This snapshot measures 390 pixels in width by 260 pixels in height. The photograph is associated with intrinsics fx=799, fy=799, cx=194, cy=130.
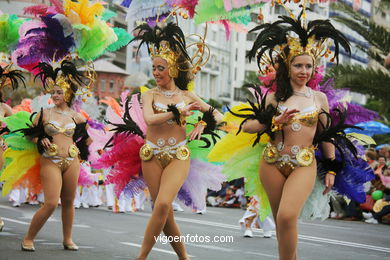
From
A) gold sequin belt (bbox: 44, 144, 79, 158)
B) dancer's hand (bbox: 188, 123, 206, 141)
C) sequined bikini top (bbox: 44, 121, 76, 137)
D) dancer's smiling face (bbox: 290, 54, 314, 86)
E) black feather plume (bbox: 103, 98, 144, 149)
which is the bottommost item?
gold sequin belt (bbox: 44, 144, 79, 158)

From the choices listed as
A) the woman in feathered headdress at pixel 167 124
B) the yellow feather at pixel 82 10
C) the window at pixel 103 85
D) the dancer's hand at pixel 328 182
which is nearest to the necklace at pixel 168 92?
the woman in feathered headdress at pixel 167 124

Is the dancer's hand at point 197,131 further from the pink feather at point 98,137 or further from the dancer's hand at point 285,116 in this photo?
the pink feather at point 98,137

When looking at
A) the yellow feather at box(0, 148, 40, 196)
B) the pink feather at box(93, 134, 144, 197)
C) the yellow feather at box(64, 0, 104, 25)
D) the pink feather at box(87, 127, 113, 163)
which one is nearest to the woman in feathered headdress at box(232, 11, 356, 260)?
the pink feather at box(93, 134, 144, 197)

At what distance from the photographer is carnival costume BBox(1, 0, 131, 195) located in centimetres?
887

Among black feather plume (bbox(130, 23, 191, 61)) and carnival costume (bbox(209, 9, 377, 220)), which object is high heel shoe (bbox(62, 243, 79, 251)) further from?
black feather plume (bbox(130, 23, 191, 61))

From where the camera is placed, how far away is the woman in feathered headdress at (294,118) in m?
6.31

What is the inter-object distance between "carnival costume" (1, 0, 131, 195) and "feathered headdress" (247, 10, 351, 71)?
296 centimetres

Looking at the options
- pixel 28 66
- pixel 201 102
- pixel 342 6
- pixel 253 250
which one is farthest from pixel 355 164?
pixel 342 6

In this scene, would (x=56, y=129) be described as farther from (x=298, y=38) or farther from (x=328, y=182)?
(x=328, y=182)

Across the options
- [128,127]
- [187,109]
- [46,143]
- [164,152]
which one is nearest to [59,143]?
[46,143]

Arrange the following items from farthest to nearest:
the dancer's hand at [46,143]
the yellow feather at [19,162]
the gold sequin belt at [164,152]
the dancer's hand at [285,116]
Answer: the yellow feather at [19,162] < the dancer's hand at [46,143] < the gold sequin belt at [164,152] < the dancer's hand at [285,116]

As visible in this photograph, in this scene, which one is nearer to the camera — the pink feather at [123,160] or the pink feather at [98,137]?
the pink feather at [123,160]

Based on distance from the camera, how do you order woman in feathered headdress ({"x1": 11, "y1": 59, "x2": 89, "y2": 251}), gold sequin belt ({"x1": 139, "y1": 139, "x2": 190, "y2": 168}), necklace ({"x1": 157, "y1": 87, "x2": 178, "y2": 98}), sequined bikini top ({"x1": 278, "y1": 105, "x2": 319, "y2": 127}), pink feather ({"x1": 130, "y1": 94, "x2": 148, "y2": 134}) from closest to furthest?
sequined bikini top ({"x1": 278, "y1": 105, "x2": 319, "y2": 127}), gold sequin belt ({"x1": 139, "y1": 139, "x2": 190, "y2": 168}), necklace ({"x1": 157, "y1": 87, "x2": 178, "y2": 98}), pink feather ({"x1": 130, "y1": 94, "x2": 148, "y2": 134}), woman in feathered headdress ({"x1": 11, "y1": 59, "x2": 89, "y2": 251})

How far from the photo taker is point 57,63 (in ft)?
31.0
